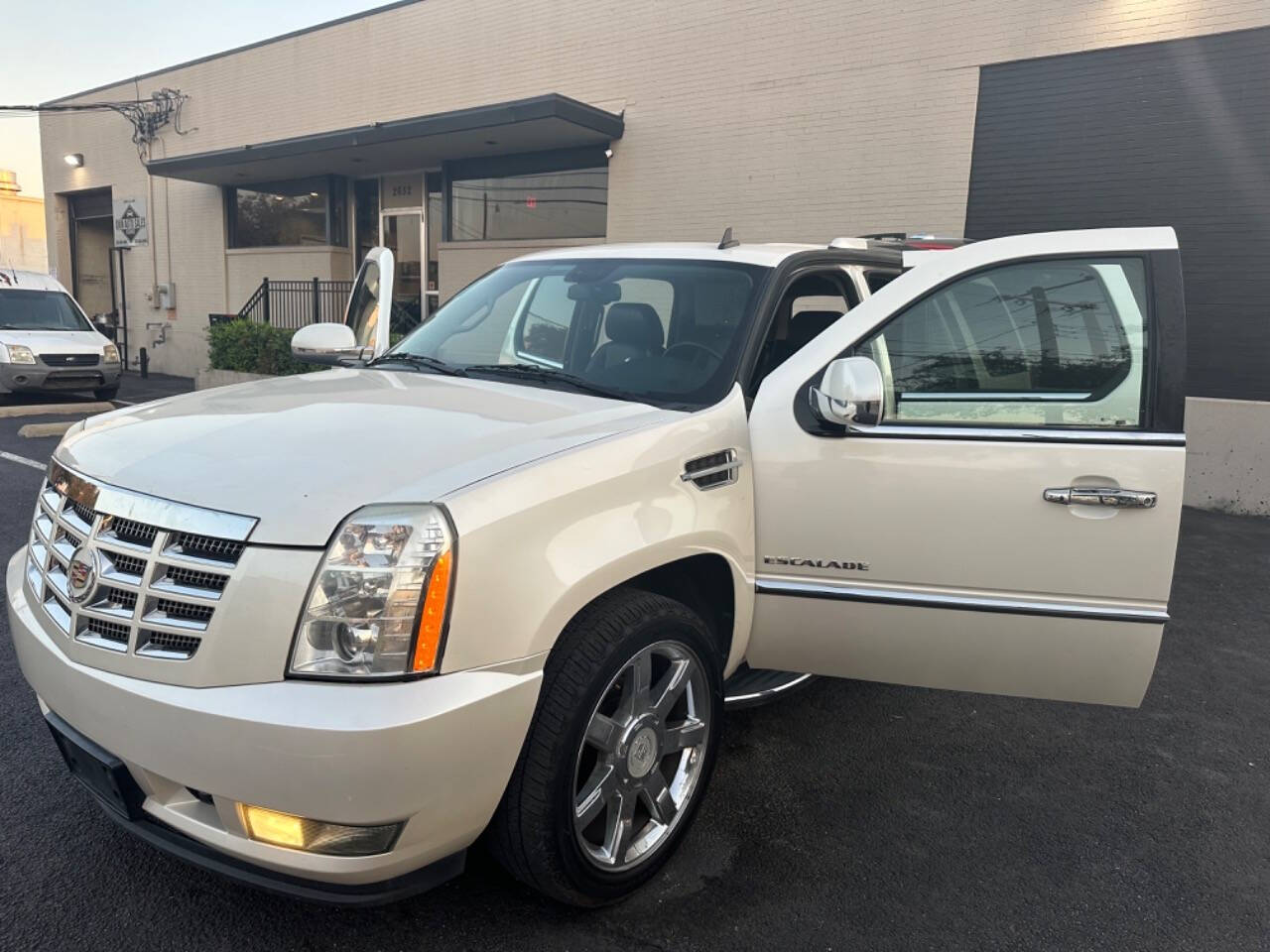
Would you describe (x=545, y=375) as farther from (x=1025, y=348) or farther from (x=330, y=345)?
(x=1025, y=348)

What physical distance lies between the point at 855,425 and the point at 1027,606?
81 centimetres

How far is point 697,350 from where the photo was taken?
10.4 feet

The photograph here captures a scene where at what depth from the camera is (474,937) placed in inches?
92.4

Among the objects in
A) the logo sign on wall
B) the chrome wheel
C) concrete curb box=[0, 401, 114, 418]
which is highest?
the logo sign on wall

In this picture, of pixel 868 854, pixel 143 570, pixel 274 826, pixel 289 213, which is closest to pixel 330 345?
pixel 143 570

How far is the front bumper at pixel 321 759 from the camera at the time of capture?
186cm

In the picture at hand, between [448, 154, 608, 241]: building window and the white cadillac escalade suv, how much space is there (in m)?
9.15

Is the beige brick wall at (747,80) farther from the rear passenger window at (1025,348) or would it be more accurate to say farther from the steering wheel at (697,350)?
the steering wheel at (697,350)

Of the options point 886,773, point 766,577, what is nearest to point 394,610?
point 766,577

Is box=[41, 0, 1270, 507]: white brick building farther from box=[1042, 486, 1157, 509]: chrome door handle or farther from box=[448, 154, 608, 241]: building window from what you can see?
box=[1042, 486, 1157, 509]: chrome door handle

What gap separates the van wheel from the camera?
2.19m

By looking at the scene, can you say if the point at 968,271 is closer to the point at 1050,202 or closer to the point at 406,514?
the point at 406,514

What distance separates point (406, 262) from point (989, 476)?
14.0 m

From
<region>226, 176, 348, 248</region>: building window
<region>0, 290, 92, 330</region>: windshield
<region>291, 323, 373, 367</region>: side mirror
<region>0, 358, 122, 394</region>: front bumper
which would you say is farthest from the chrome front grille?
<region>226, 176, 348, 248</region>: building window
